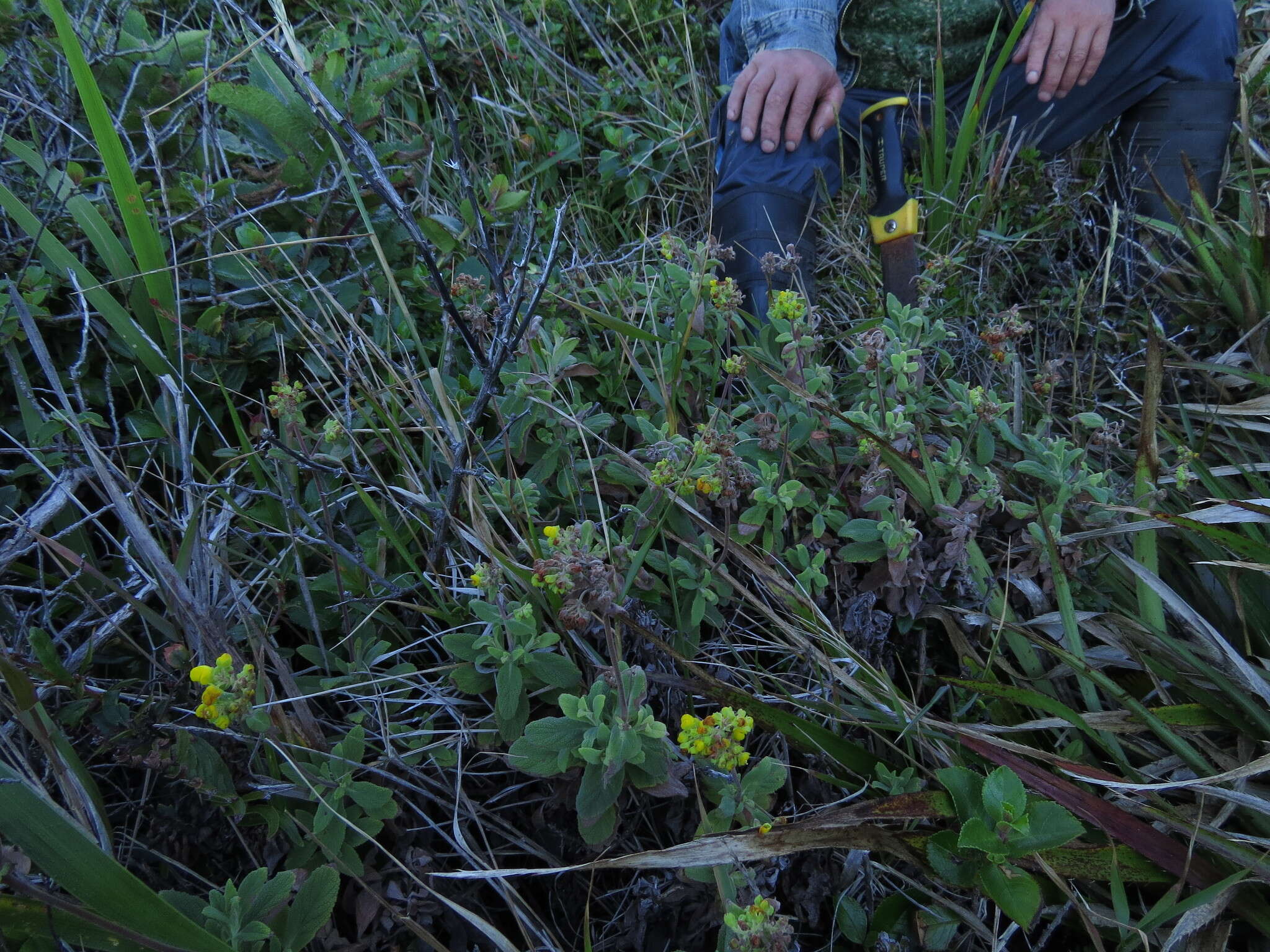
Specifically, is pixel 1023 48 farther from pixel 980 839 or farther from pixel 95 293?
pixel 95 293

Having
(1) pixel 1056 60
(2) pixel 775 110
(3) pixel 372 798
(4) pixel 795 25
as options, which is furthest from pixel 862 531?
(1) pixel 1056 60

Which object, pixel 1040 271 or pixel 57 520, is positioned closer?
pixel 57 520

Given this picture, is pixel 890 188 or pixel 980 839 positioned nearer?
pixel 980 839

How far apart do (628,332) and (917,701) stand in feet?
3.34

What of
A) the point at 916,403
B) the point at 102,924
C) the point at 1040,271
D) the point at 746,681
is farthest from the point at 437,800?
the point at 1040,271

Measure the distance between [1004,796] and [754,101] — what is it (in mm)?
2186

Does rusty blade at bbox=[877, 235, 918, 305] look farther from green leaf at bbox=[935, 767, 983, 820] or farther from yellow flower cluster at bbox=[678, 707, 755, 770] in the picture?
yellow flower cluster at bbox=[678, 707, 755, 770]

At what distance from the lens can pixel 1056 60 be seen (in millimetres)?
2498

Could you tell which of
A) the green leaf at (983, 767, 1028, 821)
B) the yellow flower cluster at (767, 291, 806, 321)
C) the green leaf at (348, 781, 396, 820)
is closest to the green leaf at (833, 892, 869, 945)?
the green leaf at (983, 767, 1028, 821)

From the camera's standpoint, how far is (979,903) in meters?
1.23

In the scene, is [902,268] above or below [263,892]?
above

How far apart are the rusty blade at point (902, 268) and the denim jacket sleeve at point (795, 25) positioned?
80cm

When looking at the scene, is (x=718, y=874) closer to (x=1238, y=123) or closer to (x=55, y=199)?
(x=55, y=199)

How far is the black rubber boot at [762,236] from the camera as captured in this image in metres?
2.28
